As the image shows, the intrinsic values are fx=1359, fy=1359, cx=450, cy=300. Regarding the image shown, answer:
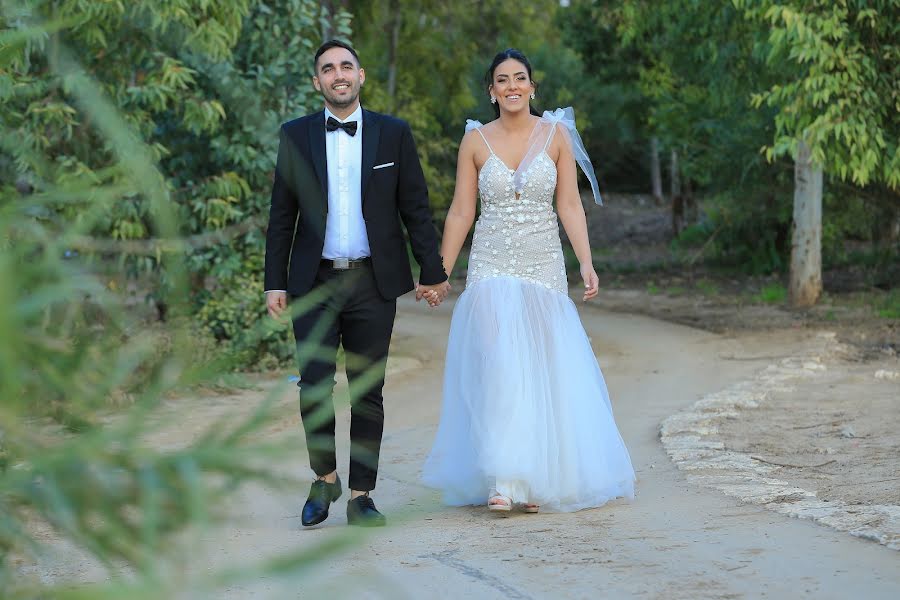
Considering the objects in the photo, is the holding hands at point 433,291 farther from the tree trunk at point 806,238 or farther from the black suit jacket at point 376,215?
the tree trunk at point 806,238

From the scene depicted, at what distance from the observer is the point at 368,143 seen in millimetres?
6469

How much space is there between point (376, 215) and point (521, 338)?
102cm

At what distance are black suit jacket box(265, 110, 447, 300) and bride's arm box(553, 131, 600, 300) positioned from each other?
79 centimetres

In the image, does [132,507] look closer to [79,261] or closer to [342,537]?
[342,537]

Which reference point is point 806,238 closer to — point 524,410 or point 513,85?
point 513,85

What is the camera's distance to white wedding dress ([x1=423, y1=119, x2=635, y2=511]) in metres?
6.64

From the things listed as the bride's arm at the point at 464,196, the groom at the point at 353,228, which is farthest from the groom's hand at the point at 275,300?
the bride's arm at the point at 464,196

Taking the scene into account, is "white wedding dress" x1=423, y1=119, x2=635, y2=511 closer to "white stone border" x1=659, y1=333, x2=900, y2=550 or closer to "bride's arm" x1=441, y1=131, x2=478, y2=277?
"bride's arm" x1=441, y1=131, x2=478, y2=277

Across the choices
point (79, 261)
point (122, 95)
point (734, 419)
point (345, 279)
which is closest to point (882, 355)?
point (734, 419)

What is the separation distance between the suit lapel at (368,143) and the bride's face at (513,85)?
0.79 meters

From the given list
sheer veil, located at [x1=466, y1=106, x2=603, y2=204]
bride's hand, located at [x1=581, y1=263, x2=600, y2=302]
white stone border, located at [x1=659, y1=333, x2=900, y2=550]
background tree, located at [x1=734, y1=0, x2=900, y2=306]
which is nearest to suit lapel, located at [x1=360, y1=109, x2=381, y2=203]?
sheer veil, located at [x1=466, y1=106, x2=603, y2=204]

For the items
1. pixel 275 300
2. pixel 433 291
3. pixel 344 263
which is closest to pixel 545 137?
pixel 433 291

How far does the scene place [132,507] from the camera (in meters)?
1.23

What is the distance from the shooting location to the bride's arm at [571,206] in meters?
7.05
